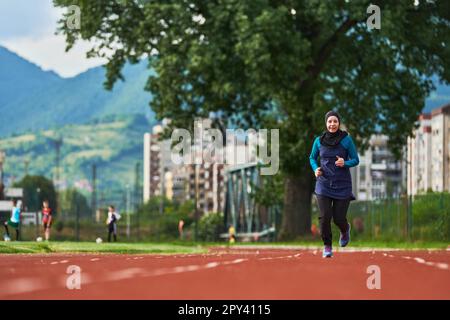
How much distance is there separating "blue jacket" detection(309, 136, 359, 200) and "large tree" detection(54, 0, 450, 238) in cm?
2565

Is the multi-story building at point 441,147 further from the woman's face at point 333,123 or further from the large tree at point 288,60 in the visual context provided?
the woman's face at point 333,123

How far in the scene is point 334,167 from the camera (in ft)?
59.0

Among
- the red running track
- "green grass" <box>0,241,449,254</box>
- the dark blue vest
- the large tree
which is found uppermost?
the large tree

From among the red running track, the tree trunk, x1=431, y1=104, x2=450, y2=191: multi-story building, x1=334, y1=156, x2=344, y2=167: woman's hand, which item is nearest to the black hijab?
x1=334, y1=156, x2=344, y2=167: woman's hand

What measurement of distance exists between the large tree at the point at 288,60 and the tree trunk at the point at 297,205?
0.16 feet

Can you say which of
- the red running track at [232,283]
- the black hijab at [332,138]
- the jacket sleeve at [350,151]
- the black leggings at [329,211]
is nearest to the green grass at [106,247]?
the black leggings at [329,211]

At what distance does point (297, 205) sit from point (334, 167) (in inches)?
1333

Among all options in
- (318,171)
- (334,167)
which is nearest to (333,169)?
(334,167)

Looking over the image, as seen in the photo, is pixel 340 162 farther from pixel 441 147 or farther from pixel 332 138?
pixel 441 147

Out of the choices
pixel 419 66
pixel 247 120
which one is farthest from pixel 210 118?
pixel 419 66

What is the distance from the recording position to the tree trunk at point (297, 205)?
5144 cm

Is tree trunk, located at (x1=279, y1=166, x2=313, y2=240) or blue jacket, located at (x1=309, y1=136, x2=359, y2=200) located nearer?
blue jacket, located at (x1=309, y1=136, x2=359, y2=200)

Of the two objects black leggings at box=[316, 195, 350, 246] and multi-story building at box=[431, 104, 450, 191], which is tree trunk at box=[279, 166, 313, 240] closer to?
black leggings at box=[316, 195, 350, 246]

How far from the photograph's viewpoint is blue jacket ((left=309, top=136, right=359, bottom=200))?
17.7 metres
